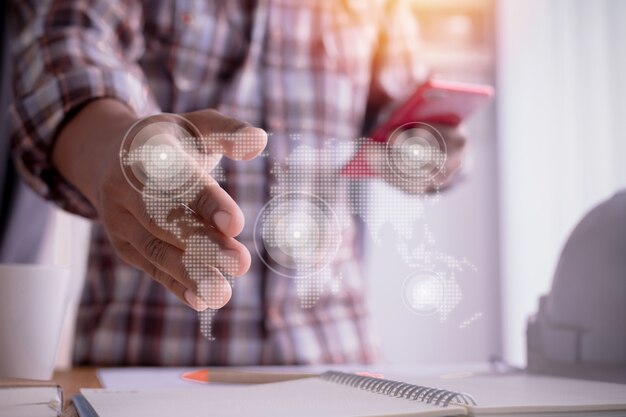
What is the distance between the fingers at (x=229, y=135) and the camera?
365 millimetres

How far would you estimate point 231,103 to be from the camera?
83 centimetres

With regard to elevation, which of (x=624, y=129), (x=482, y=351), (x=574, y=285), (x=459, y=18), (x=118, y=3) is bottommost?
(x=482, y=351)

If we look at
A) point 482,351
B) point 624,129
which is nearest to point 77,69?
point 482,351

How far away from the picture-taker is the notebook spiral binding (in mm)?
339

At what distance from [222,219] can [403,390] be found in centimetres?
14

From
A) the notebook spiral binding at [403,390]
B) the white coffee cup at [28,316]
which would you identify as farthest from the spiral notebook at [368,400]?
the white coffee cup at [28,316]

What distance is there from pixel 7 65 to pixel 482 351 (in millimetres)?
1012

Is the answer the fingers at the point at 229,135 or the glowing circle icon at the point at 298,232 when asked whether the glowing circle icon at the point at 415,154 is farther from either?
the fingers at the point at 229,135

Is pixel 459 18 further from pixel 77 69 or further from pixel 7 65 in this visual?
pixel 77 69

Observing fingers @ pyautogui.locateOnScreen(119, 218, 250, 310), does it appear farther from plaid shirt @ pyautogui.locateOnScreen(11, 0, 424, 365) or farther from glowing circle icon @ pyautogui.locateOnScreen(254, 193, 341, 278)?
plaid shirt @ pyautogui.locateOnScreen(11, 0, 424, 365)

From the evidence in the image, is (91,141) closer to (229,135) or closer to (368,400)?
(229,135)

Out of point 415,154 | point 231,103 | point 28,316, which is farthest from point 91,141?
point 231,103

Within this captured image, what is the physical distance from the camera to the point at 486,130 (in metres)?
1.91

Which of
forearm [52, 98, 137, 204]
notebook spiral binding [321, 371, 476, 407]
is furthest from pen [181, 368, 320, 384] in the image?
forearm [52, 98, 137, 204]
